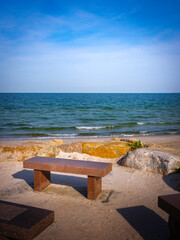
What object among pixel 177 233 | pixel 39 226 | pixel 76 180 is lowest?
pixel 76 180

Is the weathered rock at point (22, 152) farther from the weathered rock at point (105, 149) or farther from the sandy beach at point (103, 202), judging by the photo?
the weathered rock at point (105, 149)

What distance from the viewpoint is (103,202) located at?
15.0 feet

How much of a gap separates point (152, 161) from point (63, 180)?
2.83 metres

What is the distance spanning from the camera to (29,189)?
17.3 feet

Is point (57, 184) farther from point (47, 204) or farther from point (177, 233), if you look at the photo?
point (177, 233)

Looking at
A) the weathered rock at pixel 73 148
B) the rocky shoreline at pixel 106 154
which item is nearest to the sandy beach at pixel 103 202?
the rocky shoreline at pixel 106 154

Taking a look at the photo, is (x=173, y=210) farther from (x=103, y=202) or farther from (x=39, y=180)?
(x=39, y=180)

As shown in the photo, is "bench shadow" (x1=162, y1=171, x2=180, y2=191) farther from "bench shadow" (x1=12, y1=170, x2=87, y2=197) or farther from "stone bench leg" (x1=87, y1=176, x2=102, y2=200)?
"bench shadow" (x1=12, y1=170, x2=87, y2=197)

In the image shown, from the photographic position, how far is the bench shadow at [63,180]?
5.45 meters

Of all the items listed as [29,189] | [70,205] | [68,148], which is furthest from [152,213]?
[68,148]

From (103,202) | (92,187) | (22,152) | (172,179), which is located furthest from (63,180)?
→ (172,179)

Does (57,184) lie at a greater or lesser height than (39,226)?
lesser

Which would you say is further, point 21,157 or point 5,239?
point 21,157

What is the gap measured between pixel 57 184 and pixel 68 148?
9.34ft
